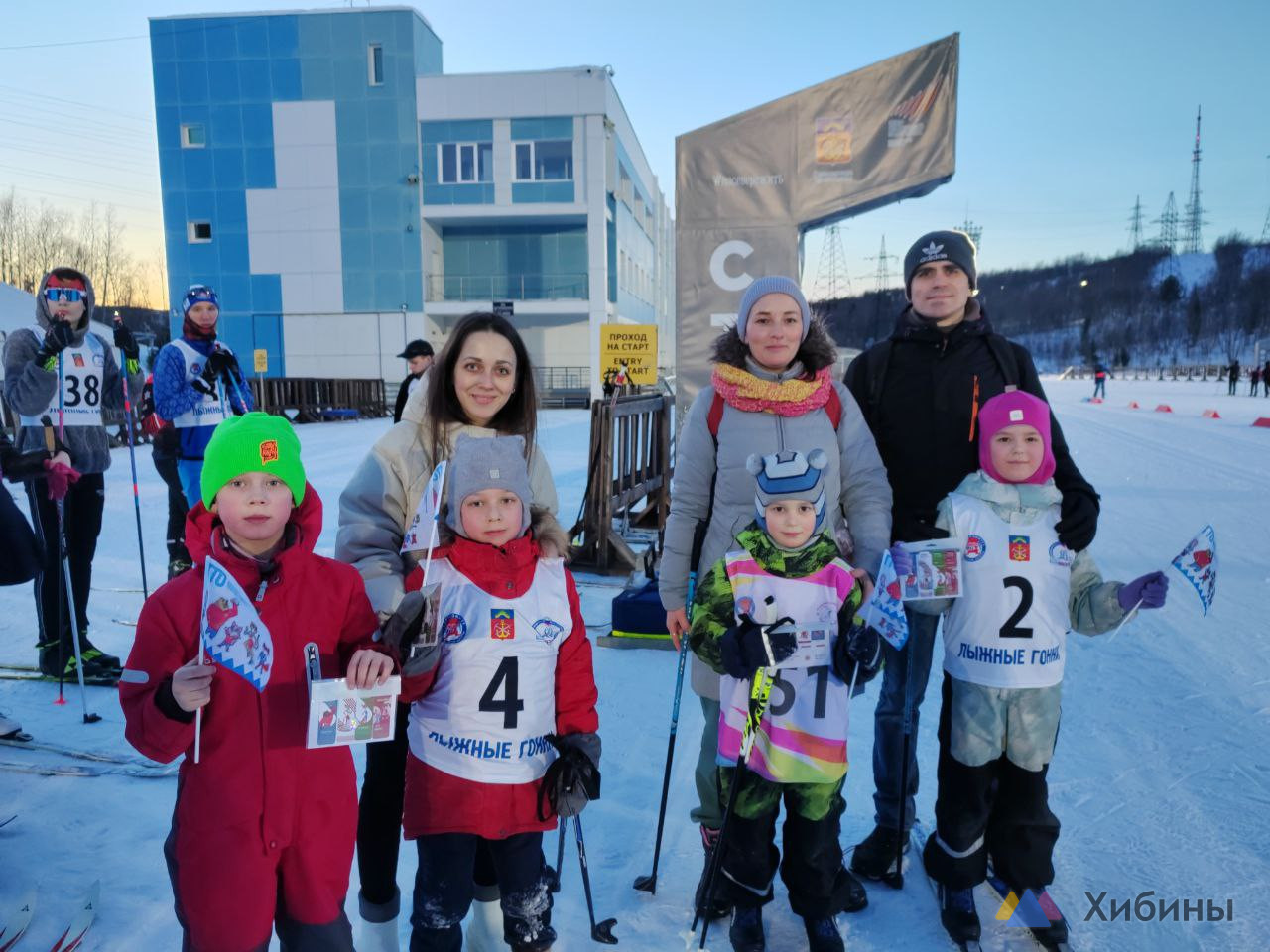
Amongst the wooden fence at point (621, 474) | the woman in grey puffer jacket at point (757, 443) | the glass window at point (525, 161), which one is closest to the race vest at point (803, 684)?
the woman in grey puffer jacket at point (757, 443)

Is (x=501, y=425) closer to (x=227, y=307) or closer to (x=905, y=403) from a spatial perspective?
(x=905, y=403)

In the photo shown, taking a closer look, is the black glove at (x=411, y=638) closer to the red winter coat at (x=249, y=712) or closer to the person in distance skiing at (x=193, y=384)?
the red winter coat at (x=249, y=712)

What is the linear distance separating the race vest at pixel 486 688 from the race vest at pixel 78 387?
335cm

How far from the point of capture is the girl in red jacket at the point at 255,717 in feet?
5.63

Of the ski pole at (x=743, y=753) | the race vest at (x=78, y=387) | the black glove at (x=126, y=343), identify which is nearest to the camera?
the ski pole at (x=743, y=753)

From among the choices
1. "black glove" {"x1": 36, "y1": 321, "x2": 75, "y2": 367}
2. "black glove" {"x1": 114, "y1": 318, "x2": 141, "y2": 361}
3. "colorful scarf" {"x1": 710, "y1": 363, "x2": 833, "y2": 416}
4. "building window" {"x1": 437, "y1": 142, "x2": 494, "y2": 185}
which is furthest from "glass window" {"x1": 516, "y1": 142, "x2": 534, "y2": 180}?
"colorful scarf" {"x1": 710, "y1": 363, "x2": 833, "y2": 416}

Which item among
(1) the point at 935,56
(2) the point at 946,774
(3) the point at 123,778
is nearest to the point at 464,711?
(2) the point at 946,774

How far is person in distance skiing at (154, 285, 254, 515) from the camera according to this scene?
499cm

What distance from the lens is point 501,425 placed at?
247 cm

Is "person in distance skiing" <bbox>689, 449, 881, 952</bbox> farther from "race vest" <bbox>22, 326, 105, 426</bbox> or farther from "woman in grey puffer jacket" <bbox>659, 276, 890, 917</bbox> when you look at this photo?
"race vest" <bbox>22, 326, 105, 426</bbox>

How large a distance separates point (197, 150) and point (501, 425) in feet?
120

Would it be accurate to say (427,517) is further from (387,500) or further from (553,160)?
(553,160)

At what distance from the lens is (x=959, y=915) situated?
2.41m

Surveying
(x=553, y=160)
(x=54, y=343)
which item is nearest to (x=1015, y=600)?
(x=54, y=343)
